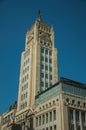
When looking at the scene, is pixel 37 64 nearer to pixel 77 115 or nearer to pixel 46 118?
pixel 46 118

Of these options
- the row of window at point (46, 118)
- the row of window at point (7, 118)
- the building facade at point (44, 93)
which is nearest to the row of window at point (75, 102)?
the building facade at point (44, 93)

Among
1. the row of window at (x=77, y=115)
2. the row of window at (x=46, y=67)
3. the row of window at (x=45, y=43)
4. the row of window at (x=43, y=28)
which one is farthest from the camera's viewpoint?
the row of window at (x=43, y=28)

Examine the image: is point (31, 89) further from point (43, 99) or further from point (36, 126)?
point (36, 126)

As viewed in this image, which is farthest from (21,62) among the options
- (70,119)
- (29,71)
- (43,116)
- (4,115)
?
(70,119)

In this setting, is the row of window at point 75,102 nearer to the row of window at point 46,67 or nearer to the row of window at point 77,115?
the row of window at point 77,115

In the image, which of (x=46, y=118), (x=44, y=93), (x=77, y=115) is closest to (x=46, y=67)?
(x=44, y=93)

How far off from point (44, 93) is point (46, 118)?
10897 millimetres

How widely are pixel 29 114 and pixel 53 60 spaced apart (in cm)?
3254

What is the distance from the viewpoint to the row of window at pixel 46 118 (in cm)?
7684

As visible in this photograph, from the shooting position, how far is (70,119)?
74000 millimetres

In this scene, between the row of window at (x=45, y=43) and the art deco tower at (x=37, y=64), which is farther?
the row of window at (x=45, y=43)

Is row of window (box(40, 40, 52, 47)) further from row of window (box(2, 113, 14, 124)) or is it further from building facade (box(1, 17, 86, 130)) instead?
row of window (box(2, 113, 14, 124))

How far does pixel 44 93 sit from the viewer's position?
86.4 metres

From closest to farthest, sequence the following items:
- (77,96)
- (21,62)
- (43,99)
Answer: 1. (77,96)
2. (43,99)
3. (21,62)
